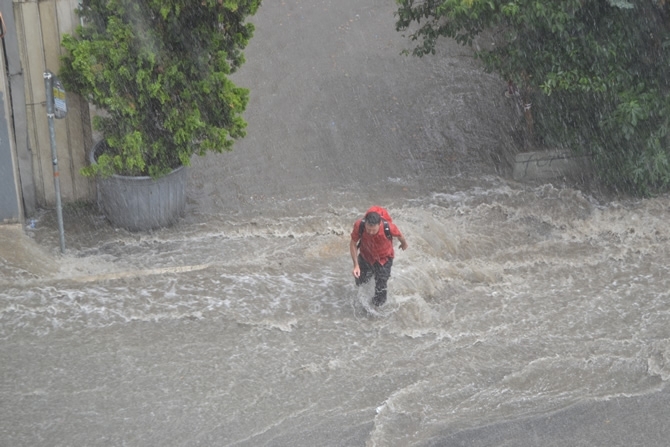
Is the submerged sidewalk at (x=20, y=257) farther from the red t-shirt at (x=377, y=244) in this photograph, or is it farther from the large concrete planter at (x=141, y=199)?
the red t-shirt at (x=377, y=244)

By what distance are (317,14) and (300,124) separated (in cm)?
356

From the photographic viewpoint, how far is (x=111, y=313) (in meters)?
8.52

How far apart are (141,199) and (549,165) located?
609 cm

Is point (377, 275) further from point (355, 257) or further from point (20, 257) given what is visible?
point (20, 257)

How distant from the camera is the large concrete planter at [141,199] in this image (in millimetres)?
10047

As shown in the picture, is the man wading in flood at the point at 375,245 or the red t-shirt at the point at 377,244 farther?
the red t-shirt at the point at 377,244

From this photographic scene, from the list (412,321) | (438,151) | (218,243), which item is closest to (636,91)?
(438,151)

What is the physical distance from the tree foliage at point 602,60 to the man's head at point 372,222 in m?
3.29

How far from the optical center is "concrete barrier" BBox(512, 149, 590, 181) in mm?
12070

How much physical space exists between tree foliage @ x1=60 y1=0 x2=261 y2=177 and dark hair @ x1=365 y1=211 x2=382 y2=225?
2.89 m

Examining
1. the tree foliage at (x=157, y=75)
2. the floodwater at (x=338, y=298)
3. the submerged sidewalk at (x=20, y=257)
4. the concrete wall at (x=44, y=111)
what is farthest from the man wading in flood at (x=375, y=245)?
the concrete wall at (x=44, y=111)

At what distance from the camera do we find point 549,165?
12.1m

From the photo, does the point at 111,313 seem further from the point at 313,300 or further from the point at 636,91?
the point at 636,91

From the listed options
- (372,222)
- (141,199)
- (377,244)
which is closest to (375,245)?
(377,244)
